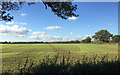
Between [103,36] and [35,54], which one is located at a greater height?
[103,36]

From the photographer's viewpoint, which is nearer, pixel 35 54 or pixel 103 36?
pixel 35 54

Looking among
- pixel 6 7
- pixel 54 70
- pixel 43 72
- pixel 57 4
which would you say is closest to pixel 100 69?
pixel 54 70

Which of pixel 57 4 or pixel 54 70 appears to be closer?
pixel 54 70

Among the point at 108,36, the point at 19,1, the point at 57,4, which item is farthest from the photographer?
the point at 108,36

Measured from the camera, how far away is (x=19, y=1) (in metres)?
5.07

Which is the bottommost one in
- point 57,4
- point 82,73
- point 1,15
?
point 82,73

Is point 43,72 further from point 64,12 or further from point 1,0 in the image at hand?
point 1,0

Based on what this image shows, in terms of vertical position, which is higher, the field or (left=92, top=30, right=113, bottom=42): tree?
(left=92, top=30, right=113, bottom=42): tree

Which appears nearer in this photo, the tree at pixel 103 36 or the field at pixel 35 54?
the field at pixel 35 54

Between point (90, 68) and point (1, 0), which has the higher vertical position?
point (1, 0)

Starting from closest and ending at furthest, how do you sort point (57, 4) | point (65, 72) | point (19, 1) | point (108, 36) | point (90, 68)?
point (65, 72), point (90, 68), point (57, 4), point (19, 1), point (108, 36)

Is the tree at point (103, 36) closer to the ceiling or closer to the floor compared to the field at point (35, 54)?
closer to the ceiling

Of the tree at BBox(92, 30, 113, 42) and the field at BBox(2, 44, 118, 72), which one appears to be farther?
the tree at BBox(92, 30, 113, 42)

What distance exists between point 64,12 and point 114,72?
347 centimetres
